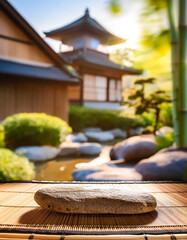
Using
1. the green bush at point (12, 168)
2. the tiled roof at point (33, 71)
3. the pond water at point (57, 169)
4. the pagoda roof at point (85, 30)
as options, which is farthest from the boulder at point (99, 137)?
the green bush at point (12, 168)

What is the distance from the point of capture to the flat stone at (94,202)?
3.70ft

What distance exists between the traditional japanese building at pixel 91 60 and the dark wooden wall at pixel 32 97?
2745 mm

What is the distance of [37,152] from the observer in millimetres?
5262

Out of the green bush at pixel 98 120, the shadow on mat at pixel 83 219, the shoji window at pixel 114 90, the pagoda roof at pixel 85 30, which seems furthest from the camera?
the shoji window at pixel 114 90

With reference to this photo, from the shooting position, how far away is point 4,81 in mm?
6598

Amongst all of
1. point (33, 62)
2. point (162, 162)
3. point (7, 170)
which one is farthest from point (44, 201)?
point (33, 62)

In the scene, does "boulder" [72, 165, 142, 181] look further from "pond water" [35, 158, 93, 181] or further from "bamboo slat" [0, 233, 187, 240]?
"bamboo slat" [0, 233, 187, 240]

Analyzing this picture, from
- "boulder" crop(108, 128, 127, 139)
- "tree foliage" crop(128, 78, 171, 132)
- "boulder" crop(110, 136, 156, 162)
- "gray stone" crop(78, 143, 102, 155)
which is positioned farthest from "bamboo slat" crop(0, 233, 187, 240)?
"boulder" crop(108, 128, 127, 139)

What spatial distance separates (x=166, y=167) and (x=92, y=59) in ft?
27.3

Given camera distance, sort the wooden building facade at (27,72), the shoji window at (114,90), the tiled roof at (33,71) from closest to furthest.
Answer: the tiled roof at (33,71)
the wooden building facade at (27,72)
the shoji window at (114,90)

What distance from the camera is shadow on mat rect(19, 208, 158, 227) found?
3.46 ft

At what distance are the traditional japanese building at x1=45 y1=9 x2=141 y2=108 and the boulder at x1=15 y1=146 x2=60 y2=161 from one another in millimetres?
5308

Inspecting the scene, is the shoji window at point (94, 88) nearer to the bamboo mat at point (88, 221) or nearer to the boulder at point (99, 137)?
the boulder at point (99, 137)

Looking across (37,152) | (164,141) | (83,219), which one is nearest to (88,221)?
(83,219)
